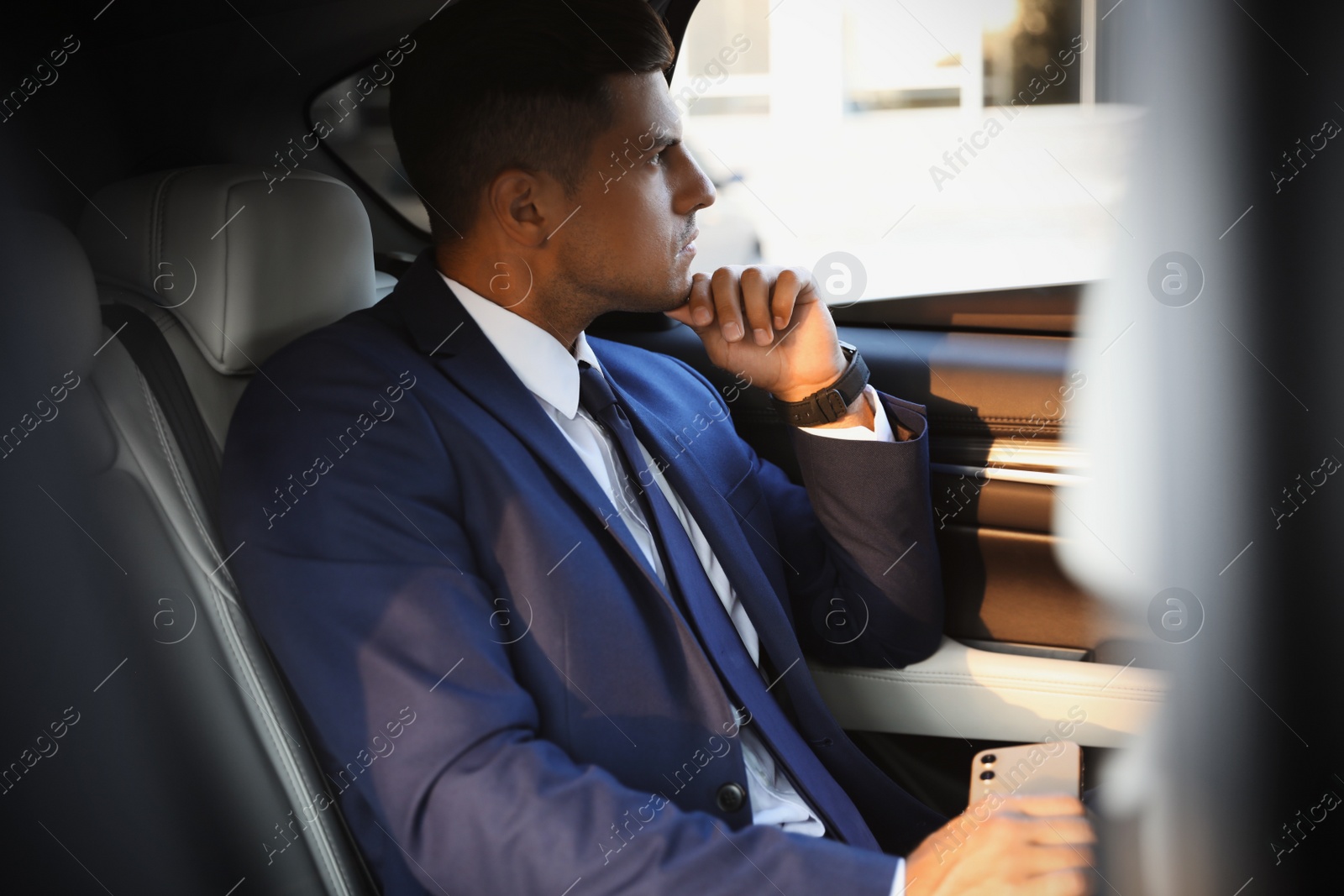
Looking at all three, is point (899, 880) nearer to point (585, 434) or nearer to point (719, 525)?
point (719, 525)

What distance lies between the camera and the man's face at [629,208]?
1253mm

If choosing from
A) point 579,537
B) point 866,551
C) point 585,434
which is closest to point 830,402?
point 866,551

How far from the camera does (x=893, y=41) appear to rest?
183 cm

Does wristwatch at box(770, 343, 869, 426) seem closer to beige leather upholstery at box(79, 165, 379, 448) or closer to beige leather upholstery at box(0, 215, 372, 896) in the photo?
beige leather upholstery at box(79, 165, 379, 448)

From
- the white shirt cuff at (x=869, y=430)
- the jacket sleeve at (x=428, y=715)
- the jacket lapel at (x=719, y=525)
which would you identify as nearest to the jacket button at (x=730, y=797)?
the jacket sleeve at (x=428, y=715)

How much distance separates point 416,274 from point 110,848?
0.65 m

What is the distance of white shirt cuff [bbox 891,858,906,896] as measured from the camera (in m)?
0.94

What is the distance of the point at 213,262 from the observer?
1.08 m

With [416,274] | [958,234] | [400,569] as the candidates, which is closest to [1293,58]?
[400,569]

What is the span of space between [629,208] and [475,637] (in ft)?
1.88

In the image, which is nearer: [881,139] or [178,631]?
[178,631]

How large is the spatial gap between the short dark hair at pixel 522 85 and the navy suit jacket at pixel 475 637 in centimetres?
18

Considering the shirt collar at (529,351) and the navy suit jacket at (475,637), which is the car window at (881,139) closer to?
the shirt collar at (529,351)

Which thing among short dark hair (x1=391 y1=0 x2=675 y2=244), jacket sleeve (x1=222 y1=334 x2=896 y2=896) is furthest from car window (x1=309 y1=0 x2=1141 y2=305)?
jacket sleeve (x1=222 y1=334 x2=896 y2=896)
